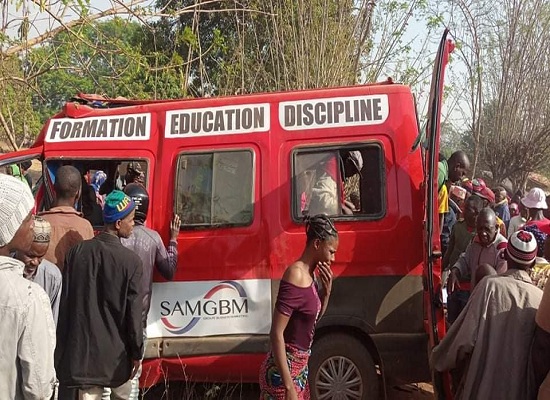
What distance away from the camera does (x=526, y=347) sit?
323 cm

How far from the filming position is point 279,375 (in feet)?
9.88

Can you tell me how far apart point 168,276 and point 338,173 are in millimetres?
1470

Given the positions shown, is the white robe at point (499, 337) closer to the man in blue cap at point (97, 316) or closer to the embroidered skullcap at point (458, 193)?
the man in blue cap at point (97, 316)

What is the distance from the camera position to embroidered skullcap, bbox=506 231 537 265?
3.36m

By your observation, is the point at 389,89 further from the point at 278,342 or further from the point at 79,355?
the point at 79,355

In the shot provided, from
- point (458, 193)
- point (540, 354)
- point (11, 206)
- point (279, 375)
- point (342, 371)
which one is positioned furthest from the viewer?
point (458, 193)

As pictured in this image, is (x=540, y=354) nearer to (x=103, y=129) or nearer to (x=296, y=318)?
(x=296, y=318)

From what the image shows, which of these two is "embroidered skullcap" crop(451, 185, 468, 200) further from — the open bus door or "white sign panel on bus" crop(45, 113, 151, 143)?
"white sign panel on bus" crop(45, 113, 151, 143)

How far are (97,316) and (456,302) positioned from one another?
283 centimetres

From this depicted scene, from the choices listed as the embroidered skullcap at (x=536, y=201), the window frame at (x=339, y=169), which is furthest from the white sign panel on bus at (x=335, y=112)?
the embroidered skullcap at (x=536, y=201)

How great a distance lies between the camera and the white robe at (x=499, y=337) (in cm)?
323

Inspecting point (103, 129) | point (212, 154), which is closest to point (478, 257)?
point (212, 154)

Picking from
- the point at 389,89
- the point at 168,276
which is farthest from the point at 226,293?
the point at 389,89

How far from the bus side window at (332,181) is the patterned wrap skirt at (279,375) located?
1.61m
